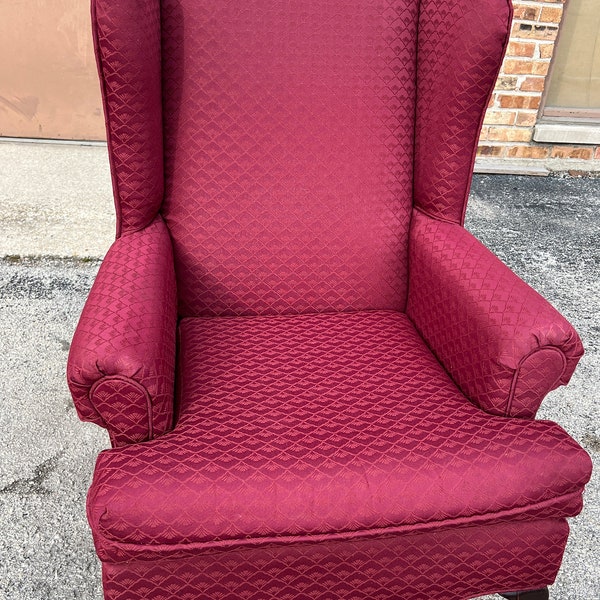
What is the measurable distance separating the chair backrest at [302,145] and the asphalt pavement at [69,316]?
0.56 meters

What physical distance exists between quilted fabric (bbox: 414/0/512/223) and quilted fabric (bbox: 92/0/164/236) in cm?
63

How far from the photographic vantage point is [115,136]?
4.39 feet

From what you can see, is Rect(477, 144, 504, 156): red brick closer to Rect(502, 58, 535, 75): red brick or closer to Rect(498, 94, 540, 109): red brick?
Rect(498, 94, 540, 109): red brick

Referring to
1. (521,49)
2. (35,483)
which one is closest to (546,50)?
(521,49)

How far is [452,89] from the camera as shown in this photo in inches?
56.4

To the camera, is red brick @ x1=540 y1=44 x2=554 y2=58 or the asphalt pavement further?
red brick @ x1=540 y1=44 x2=554 y2=58

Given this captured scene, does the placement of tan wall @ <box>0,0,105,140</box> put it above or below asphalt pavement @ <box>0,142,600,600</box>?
above

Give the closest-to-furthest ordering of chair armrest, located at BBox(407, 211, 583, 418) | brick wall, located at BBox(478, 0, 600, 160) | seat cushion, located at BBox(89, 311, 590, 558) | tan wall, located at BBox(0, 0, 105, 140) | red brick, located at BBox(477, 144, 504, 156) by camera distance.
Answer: seat cushion, located at BBox(89, 311, 590, 558) → chair armrest, located at BBox(407, 211, 583, 418) → brick wall, located at BBox(478, 0, 600, 160) → tan wall, located at BBox(0, 0, 105, 140) → red brick, located at BBox(477, 144, 504, 156)

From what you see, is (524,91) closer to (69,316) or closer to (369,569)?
(69,316)

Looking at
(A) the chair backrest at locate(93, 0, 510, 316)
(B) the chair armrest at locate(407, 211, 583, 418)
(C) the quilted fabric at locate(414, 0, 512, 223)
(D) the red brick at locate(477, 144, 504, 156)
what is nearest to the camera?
(B) the chair armrest at locate(407, 211, 583, 418)

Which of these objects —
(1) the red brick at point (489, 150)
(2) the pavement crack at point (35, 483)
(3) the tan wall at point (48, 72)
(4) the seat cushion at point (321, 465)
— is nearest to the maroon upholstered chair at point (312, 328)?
(4) the seat cushion at point (321, 465)

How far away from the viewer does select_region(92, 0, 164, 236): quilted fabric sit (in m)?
1.22

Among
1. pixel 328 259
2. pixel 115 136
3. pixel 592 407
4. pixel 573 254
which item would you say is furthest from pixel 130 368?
pixel 573 254

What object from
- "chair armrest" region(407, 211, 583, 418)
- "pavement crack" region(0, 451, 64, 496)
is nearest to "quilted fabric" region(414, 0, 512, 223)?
"chair armrest" region(407, 211, 583, 418)
